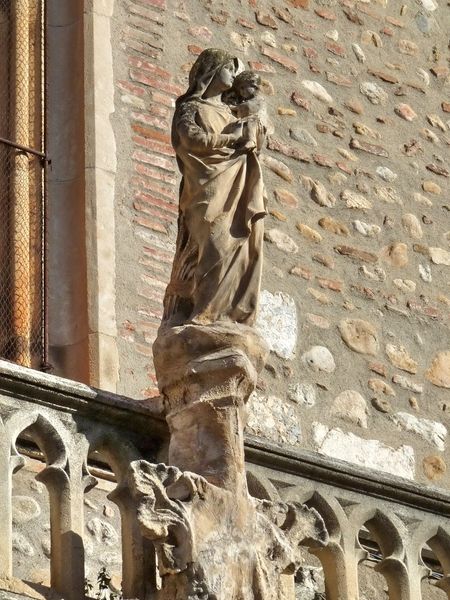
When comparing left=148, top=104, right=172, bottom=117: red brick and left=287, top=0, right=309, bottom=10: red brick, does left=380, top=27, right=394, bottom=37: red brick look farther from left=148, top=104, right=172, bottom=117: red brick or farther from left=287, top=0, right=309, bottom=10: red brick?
left=148, top=104, right=172, bottom=117: red brick

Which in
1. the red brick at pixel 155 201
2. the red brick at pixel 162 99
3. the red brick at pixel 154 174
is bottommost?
the red brick at pixel 155 201

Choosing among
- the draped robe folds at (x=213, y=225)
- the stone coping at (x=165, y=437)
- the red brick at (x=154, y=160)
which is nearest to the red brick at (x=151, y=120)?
the red brick at (x=154, y=160)

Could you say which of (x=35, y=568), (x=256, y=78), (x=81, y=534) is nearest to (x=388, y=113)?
(x=256, y=78)

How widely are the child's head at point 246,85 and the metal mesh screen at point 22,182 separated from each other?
1.77 meters

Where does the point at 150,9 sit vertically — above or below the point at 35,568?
above

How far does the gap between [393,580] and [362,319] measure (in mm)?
2543

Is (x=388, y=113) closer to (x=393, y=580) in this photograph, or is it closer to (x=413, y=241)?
(x=413, y=241)

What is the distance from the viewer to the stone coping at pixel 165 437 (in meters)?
9.05

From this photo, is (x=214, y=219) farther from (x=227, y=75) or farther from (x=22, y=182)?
(x=22, y=182)

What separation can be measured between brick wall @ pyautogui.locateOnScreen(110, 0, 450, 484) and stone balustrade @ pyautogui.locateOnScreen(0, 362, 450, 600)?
1393 millimetres

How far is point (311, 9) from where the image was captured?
42.4 ft

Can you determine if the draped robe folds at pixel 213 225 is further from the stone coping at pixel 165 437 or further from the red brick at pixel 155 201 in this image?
the red brick at pixel 155 201

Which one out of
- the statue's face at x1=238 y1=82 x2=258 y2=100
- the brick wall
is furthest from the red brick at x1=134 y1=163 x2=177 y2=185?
the statue's face at x1=238 y1=82 x2=258 y2=100

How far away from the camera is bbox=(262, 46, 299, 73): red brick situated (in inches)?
497
